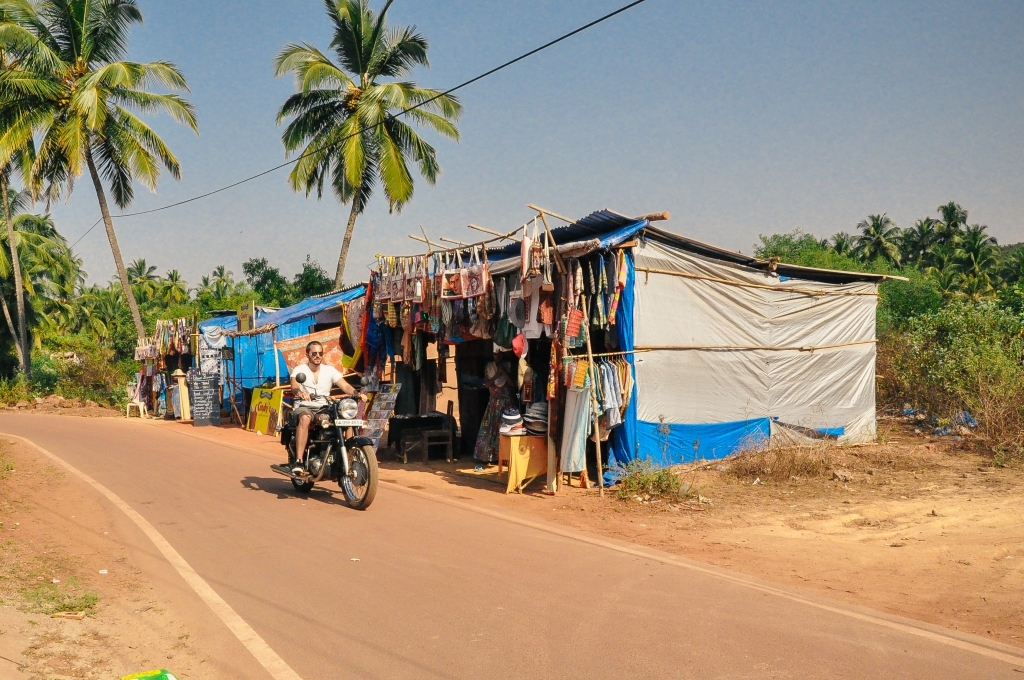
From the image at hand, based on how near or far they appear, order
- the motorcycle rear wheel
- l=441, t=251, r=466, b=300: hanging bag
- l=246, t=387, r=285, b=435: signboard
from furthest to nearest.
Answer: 1. l=246, t=387, r=285, b=435: signboard
2. l=441, t=251, r=466, b=300: hanging bag
3. the motorcycle rear wheel

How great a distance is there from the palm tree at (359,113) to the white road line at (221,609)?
56.9 feet

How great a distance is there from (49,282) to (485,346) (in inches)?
1424

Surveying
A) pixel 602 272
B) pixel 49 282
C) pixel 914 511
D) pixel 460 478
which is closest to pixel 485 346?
pixel 460 478

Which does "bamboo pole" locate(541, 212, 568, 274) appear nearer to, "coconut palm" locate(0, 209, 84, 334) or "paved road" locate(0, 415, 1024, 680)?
"paved road" locate(0, 415, 1024, 680)

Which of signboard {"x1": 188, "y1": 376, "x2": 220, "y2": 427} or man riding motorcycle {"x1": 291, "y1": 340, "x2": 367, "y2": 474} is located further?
signboard {"x1": 188, "y1": 376, "x2": 220, "y2": 427}

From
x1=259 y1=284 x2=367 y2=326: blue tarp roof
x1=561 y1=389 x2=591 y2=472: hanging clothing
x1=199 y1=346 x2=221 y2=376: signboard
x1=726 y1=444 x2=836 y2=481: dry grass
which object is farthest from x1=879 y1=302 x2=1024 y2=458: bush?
x1=199 y1=346 x2=221 y2=376: signboard

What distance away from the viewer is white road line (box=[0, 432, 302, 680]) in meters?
4.27

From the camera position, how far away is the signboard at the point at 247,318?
22781 mm

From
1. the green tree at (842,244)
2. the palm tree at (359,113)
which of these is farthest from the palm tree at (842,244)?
the palm tree at (359,113)

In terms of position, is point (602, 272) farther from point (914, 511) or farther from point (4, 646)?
point (4, 646)

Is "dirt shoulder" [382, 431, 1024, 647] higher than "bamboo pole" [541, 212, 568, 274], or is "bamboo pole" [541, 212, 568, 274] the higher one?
"bamboo pole" [541, 212, 568, 274]

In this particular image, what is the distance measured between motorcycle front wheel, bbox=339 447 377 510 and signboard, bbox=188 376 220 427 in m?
15.8

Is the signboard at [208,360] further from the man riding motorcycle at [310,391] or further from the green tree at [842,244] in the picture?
the green tree at [842,244]

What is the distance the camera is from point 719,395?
11930 mm
